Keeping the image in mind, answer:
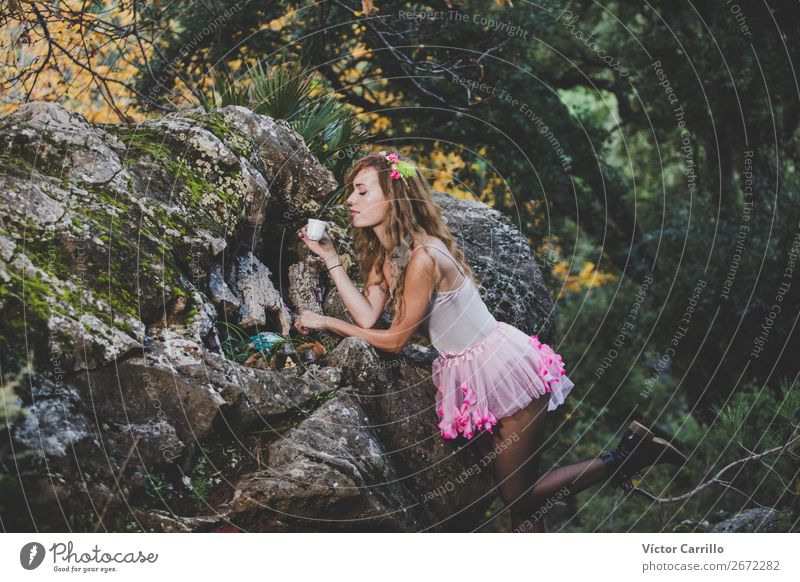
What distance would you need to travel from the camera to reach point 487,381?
163 inches

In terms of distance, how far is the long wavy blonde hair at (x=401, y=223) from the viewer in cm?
417

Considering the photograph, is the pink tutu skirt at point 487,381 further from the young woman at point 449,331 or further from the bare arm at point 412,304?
the bare arm at point 412,304

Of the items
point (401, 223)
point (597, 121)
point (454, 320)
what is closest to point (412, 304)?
point (454, 320)

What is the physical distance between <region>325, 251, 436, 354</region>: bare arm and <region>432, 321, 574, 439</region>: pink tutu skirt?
0.32 m

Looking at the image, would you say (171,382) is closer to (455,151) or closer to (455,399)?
(455,399)

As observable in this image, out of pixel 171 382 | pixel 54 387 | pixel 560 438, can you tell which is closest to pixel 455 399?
pixel 171 382

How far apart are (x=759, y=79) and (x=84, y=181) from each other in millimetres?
6929

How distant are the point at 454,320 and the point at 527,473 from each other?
2.92 ft

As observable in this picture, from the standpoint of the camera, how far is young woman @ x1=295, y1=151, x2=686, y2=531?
408cm

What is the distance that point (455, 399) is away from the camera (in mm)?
4105

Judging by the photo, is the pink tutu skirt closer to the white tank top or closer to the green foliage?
the white tank top

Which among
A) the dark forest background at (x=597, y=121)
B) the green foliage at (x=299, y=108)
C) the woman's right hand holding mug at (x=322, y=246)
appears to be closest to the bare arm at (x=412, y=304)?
the woman's right hand holding mug at (x=322, y=246)

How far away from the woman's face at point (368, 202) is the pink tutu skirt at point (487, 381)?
32.0 inches

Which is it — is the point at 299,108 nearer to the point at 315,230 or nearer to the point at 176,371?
the point at 315,230
